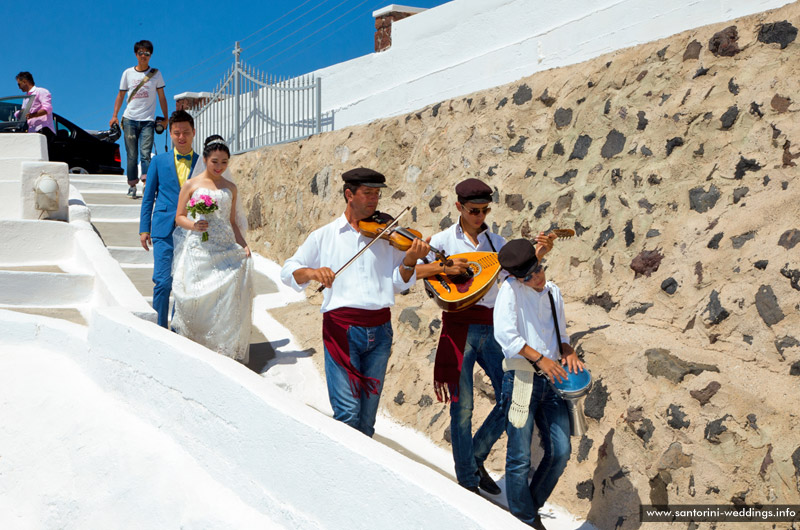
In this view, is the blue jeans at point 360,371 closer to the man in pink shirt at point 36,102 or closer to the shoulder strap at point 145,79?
the shoulder strap at point 145,79

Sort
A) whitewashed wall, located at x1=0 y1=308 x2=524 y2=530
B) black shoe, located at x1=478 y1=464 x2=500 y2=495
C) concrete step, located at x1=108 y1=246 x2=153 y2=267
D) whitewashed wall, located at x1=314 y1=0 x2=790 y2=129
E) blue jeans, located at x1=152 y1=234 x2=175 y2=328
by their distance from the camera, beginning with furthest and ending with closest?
1. concrete step, located at x1=108 y1=246 x2=153 y2=267
2. whitewashed wall, located at x1=314 y1=0 x2=790 y2=129
3. blue jeans, located at x1=152 y1=234 x2=175 y2=328
4. black shoe, located at x1=478 y1=464 x2=500 y2=495
5. whitewashed wall, located at x1=0 y1=308 x2=524 y2=530

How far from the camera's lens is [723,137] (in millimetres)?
6375

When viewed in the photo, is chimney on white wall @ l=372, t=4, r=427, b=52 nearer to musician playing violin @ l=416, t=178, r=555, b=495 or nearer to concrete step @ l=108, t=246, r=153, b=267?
concrete step @ l=108, t=246, r=153, b=267

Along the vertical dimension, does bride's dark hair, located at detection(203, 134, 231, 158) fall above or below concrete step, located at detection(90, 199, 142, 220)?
above

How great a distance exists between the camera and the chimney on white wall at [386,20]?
1178 centimetres

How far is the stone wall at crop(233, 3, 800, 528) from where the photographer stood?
4727mm

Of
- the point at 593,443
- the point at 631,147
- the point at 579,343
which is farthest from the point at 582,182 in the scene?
the point at 593,443

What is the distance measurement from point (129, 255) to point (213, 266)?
3.91 meters

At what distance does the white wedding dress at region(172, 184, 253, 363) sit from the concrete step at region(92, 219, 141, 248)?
Answer: 4.11 metres

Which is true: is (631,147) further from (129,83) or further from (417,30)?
(129,83)

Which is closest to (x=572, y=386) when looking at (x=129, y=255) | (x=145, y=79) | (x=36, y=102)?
(x=129, y=255)

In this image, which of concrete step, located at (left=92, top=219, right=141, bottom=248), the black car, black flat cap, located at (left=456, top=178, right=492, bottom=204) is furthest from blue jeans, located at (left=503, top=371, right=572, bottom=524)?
the black car

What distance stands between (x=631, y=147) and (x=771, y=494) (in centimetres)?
366

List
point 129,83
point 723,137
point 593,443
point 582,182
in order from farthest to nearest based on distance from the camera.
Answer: point 129,83
point 582,182
point 723,137
point 593,443
